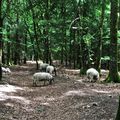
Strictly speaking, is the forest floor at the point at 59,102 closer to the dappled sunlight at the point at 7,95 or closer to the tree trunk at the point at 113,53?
the dappled sunlight at the point at 7,95

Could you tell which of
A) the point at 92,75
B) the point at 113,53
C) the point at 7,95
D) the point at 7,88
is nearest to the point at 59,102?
the point at 7,95

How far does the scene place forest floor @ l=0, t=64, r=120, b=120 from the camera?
550 inches

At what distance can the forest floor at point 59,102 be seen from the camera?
13969 mm

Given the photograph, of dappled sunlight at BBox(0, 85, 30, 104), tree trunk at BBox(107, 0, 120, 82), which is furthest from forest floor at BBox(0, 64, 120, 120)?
tree trunk at BBox(107, 0, 120, 82)

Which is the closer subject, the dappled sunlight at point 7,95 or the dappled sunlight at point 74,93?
the dappled sunlight at point 7,95

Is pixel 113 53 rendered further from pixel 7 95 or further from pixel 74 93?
pixel 7 95

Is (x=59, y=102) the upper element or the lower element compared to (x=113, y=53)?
lower

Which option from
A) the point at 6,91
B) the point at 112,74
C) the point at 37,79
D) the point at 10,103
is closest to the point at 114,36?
the point at 112,74

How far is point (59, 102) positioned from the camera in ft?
56.4

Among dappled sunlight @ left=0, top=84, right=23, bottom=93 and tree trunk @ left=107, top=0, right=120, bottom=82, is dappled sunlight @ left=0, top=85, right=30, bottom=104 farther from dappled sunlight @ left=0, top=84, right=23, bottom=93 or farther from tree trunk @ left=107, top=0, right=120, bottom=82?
tree trunk @ left=107, top=0, right=120, bottom=82

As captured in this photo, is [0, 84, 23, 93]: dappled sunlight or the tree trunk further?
the tree trunk

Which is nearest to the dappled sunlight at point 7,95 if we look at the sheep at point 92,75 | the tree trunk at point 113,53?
the sheep at point 92,75

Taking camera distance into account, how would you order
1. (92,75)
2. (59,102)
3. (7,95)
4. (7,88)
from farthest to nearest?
(92,75)
(7,88)
(7,95)
(59,102)

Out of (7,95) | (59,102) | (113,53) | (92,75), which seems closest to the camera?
(59,102)
